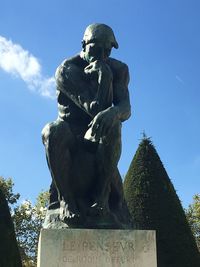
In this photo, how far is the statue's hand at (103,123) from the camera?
5789mm

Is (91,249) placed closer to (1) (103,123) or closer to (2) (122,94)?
(1) (103,123)

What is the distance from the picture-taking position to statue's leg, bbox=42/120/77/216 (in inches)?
226

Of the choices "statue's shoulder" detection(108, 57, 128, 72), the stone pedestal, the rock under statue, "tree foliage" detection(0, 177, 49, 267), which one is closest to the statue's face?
the rock under statue

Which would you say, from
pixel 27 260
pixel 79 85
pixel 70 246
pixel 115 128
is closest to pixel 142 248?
pixel 70 246

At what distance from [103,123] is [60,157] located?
2.10ft

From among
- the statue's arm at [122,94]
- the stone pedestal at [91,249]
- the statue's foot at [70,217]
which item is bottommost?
the stone pedestal at [91,249]

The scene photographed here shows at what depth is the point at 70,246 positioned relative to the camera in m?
5.27

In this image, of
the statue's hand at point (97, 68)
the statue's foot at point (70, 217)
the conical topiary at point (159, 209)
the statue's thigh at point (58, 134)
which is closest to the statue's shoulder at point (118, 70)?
the statue's hand at point (97, 68)

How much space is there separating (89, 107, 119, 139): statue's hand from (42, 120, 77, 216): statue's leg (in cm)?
33

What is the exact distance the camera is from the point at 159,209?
21453 millimetres

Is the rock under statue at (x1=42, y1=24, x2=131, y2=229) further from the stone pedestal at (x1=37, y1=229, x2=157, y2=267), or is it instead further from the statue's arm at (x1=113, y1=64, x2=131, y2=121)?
the stone pedestal at (x1=37, y1=229, x2=157, y2=267)

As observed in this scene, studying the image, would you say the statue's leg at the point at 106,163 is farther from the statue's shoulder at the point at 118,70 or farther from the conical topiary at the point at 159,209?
the conical topiary at the point at 159,209

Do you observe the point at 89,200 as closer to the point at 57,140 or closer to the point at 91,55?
the point at 57,140

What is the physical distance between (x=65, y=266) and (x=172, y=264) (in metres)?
16.0
